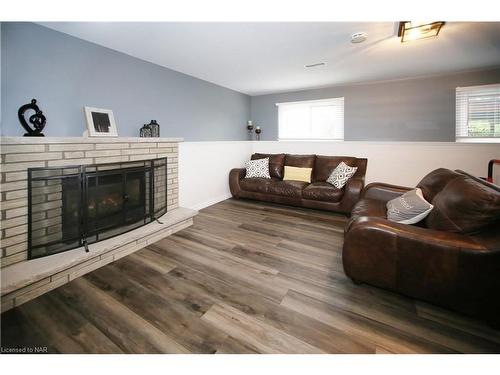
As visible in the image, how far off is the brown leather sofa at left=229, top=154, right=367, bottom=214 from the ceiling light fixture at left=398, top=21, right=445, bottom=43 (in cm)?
188

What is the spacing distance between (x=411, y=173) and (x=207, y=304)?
12.7 feet

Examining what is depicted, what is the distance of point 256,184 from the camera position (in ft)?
13.6

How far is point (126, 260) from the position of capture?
2191 millimetres

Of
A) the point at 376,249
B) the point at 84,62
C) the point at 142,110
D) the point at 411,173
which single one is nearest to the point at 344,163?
Result: the point at 411,173

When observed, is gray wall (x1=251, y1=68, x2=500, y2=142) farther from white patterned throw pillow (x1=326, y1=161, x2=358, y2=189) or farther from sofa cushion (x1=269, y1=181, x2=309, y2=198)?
sofa cushion (x1=269, y1=181, x2=309, y2=198)

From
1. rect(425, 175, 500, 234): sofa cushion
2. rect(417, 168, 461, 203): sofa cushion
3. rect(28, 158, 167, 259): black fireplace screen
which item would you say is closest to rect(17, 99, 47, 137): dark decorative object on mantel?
rect(28, 158, 167, 259): black fireplace screen

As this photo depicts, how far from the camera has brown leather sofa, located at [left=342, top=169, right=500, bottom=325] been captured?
1331mm

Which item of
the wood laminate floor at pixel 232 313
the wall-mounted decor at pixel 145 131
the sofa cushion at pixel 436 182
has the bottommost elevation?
the wood laminate floor at pixel 232 313

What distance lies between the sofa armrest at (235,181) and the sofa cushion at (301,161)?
0.98 m

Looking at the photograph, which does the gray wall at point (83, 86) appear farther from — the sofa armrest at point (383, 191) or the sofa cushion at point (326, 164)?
the sofa armrest at point (383, 191)

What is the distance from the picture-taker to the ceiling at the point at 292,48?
7.11 feet

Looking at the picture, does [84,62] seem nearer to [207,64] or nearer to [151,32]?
[151,32]

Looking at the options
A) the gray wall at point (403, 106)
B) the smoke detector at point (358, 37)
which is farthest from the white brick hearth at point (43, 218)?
the gray wall at point (403, 106)

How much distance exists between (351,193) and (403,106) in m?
1.96
